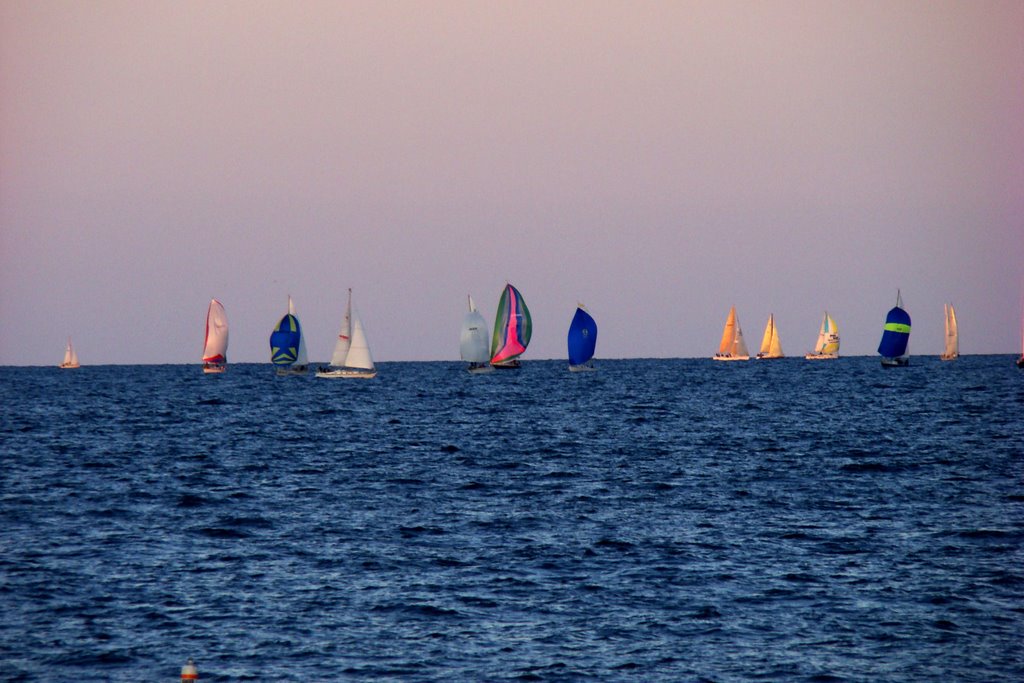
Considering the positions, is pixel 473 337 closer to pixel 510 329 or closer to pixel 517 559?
pixel 510 329

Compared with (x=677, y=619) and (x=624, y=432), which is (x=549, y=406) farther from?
(x=677, y=619)

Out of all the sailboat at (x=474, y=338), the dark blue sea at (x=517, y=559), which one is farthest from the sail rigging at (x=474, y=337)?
the dark blue sea at (x=517, y=559)

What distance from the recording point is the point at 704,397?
110500 millimetres

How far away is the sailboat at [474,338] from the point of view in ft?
429

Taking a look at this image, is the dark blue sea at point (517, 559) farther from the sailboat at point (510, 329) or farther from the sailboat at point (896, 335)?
the sailboat at point (896, 335)

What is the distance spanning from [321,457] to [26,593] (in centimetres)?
2918

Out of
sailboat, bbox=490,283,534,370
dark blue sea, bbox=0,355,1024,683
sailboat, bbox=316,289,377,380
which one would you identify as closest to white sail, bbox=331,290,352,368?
sailboat, bbox=316,289,377,380

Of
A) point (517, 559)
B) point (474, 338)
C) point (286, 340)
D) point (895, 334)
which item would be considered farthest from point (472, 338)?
point (517, 559)

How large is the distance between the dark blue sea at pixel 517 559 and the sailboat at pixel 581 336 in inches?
2783

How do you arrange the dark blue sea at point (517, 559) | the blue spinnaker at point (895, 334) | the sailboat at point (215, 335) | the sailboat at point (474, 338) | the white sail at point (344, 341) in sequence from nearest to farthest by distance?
the dark blue sea at point (517, 559)
the white sail at point (344, 341)
the sailboat at point (474, 338)
the sailboat at point (215, 335)
the blue spinnaker at point (895, 334)

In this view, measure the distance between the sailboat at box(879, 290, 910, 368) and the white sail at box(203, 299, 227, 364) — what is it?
86341 millimetres

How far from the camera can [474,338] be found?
434 feet

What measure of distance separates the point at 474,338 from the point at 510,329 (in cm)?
510

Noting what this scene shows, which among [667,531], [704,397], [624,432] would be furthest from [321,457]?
[704,397]
